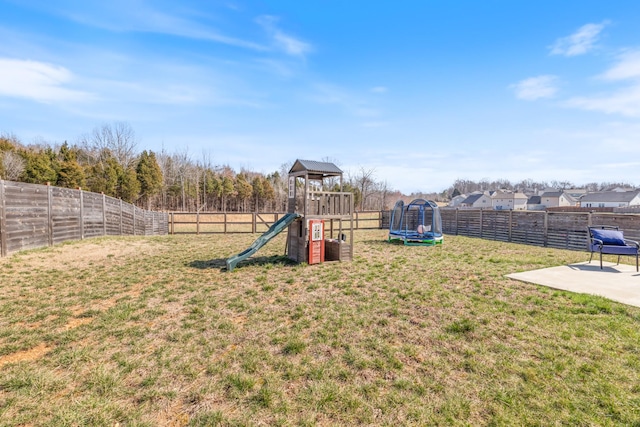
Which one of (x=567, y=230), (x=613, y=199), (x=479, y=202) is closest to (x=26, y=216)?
(x=567, y=230)

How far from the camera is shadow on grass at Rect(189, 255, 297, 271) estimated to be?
26.1ft

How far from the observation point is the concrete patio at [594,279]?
525 centimetres

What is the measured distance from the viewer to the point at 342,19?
10.8m

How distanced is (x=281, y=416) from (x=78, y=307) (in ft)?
Answer: 14.2

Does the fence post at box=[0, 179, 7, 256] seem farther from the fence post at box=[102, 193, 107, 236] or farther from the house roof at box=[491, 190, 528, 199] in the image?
the house roof at box=[491, 190, 528, 199]

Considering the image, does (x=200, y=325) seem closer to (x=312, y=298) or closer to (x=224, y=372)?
(x=224, y=372)

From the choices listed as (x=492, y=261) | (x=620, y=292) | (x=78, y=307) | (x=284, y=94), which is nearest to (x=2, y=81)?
(x=78, y=307)

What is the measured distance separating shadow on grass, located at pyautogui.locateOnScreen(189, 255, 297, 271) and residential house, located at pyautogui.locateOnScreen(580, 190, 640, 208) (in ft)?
211

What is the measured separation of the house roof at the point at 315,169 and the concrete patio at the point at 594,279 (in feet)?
17.6

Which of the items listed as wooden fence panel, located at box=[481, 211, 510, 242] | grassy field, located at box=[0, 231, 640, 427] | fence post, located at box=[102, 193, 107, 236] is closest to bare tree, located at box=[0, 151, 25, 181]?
fence post, located at box=[102, 193, 107, 236]

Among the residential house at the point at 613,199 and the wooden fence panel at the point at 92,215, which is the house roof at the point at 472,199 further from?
the wooden fence panel at the point at 92,215

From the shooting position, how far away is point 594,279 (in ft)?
20.4

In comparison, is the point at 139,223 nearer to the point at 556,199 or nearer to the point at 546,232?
the point at 546,232

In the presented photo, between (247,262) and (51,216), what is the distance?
6.55m
